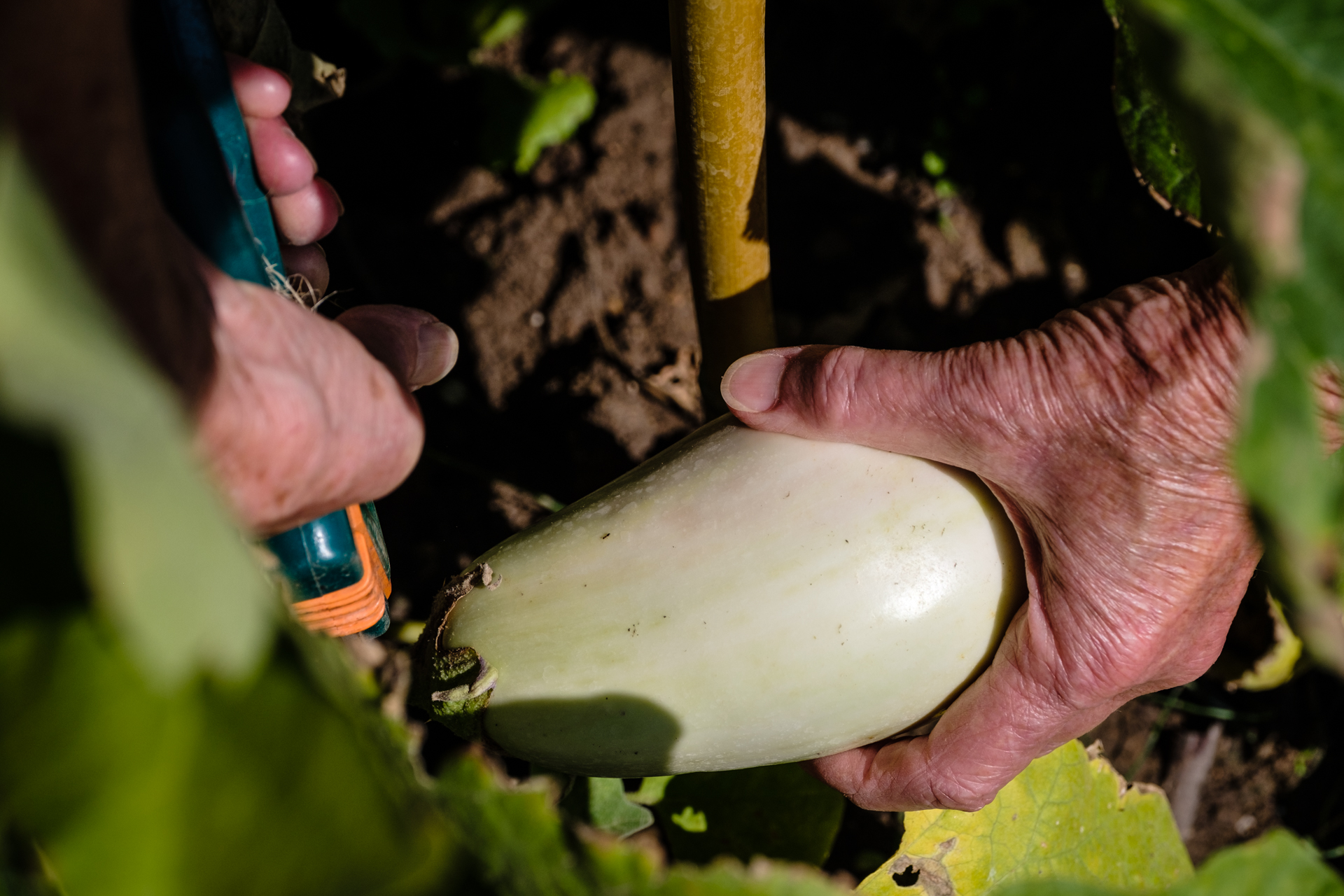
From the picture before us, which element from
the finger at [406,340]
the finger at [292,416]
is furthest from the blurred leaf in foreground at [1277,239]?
the finger at [406,340]

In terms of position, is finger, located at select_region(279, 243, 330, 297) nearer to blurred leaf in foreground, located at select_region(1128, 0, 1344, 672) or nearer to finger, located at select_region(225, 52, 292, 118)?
finger, located at select_region(225, 52, 292, 118)

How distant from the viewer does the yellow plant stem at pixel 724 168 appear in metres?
0.87

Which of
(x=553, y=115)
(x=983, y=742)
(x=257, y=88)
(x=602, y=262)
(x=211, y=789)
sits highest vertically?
(x=257, y=88)

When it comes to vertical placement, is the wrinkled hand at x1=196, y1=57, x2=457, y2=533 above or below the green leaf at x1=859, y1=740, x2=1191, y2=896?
above

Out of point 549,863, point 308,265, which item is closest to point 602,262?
point 308,265

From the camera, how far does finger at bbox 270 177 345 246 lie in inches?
45.4

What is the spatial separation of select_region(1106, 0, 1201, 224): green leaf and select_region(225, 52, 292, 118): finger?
3.12 feet

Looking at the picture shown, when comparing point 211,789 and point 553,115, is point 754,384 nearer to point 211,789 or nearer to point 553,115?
point 211,789

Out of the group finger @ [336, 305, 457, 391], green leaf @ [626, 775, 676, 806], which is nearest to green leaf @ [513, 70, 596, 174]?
finger @ [336, 305, 457, 391]

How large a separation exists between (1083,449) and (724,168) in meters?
0.47

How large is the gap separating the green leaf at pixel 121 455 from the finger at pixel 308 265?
85cm

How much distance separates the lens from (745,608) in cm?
94

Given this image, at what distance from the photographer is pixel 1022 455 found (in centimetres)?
93

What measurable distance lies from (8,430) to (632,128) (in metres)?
1.68
